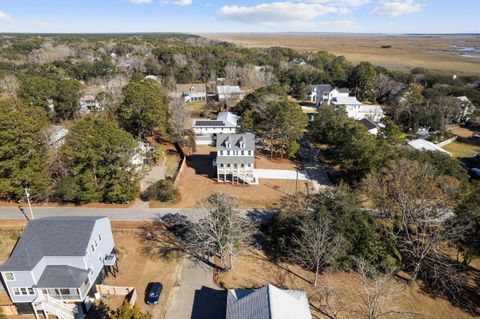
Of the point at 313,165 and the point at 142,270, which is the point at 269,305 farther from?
the point at 313,165

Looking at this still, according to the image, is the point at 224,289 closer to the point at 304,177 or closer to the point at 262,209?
the point at 262,209

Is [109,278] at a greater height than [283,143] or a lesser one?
lesser

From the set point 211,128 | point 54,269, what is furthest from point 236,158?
point 54,269

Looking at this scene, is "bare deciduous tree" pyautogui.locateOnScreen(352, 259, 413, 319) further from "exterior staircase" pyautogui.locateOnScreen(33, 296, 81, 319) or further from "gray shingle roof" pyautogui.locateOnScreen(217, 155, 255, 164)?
"exterior staircase" pyautogui.locateOnScreen(33, 296, 81, 319)

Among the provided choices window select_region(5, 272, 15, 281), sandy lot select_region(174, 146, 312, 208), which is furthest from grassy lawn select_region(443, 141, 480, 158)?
window select_region(5, 272, 15, 281)

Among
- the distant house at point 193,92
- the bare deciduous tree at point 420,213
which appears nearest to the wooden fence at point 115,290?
the bare deciduous tree at point 420,213

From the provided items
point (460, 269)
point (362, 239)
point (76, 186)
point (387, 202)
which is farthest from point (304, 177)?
point (76, 186)
